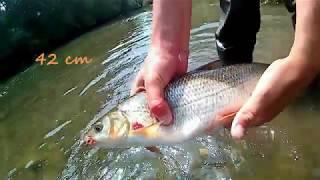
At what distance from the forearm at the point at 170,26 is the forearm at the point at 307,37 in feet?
1.03

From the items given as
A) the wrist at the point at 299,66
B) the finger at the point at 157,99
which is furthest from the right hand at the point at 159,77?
the wrist at the point at 299,66

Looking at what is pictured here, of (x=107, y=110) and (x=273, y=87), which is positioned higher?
(x=273, y=87)

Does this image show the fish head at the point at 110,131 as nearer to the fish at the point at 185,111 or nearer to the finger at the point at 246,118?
the fish at the point at 185,111

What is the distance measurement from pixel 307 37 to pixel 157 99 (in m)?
0.32

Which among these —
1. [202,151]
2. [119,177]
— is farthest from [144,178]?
[202,151]

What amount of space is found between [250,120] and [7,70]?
5.94 feet

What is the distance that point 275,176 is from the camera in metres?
1.47

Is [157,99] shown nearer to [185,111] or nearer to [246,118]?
[185,111]

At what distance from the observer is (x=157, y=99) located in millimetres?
1179

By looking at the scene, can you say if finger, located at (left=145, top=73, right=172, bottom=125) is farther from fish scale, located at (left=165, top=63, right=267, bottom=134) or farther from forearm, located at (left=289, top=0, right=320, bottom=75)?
forearm, located at (left=289, top=0, right=320, bottom=75)

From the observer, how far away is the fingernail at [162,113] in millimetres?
1164

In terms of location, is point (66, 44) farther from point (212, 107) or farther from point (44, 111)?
point (212, 107)

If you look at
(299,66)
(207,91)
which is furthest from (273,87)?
(207,91)

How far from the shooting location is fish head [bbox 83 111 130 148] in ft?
3.96
